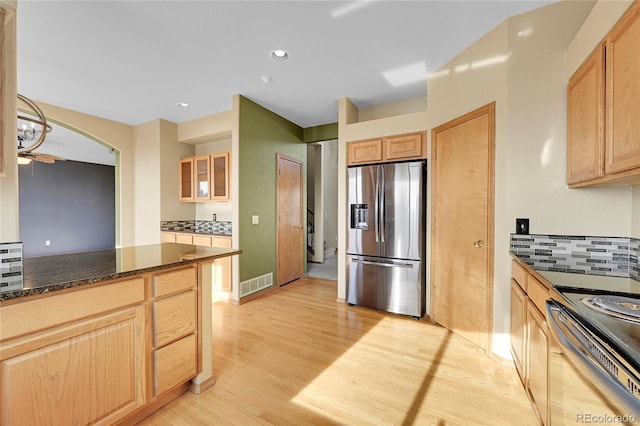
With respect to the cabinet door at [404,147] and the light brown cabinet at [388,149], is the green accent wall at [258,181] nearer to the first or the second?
the light brown cabinet at [388,149]

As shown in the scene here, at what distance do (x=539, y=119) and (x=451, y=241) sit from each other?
1225 mm

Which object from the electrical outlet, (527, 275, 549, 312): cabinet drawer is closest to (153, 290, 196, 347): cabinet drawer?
(527, 275, 549, 312): cabinet drawer

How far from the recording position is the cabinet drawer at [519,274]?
5.63 feet

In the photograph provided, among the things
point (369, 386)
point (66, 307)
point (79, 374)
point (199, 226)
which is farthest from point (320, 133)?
point (79, 374)

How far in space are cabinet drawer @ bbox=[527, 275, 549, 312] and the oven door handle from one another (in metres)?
0.21

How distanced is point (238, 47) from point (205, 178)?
2415mm

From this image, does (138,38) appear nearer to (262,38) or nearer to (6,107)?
(262,38)

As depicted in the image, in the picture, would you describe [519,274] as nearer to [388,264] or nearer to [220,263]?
[388,264]

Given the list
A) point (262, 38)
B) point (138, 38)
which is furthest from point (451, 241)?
point (138, 38)

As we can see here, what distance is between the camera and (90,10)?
1965 millimetres

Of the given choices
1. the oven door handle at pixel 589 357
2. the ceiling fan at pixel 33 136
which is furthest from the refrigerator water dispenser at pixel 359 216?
the ceiling fan at pixel 33 136

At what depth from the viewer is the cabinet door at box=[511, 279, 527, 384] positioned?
5.53 feet

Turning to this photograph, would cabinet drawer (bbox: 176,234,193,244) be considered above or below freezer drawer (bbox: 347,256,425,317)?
above

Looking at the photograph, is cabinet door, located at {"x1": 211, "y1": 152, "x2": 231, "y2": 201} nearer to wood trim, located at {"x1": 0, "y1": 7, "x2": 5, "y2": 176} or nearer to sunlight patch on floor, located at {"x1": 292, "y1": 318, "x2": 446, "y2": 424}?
wood trim, located at {"x1": 0, "y1": 7, "x2": 5, "y2": 176}
